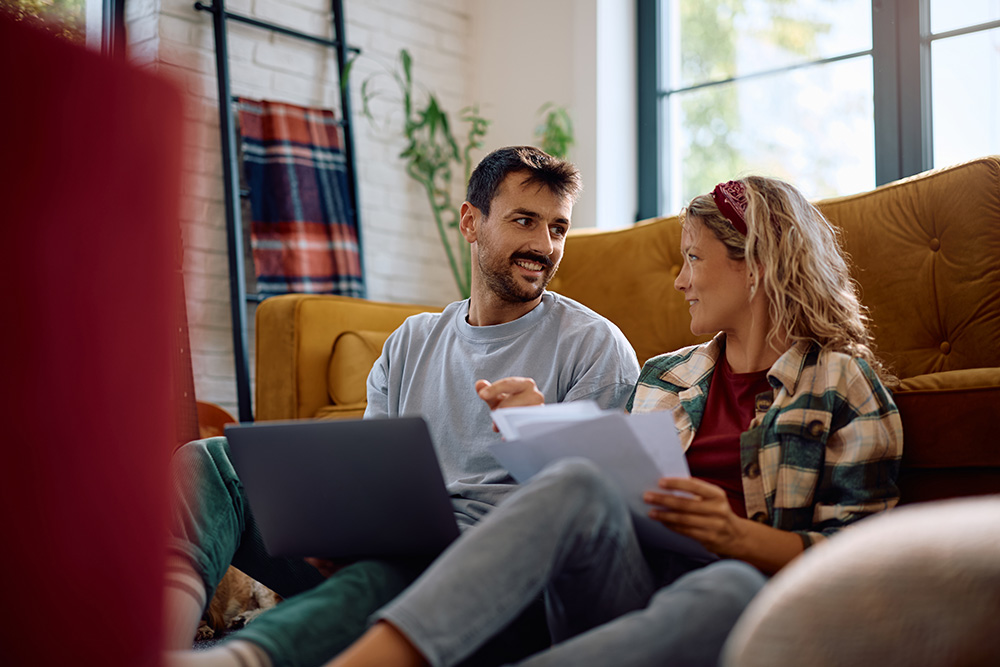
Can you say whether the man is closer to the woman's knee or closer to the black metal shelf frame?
the woman's knee

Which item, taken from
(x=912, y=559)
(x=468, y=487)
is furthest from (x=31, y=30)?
(x=468, y=487)

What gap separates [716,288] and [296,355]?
124 centimetres

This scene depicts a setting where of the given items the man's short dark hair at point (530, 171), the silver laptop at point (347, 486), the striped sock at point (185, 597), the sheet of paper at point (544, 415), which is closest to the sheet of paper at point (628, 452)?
the sheet of paper at point (544, 415)

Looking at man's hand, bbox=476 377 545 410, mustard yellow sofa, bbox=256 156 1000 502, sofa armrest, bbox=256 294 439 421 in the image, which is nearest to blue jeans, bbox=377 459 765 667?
man's hand, bbox=476 377 545 410

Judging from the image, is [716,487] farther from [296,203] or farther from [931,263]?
[296,203]

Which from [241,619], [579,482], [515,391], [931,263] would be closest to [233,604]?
[241,619]

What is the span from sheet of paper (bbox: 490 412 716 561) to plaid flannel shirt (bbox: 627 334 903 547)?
137 millimetres

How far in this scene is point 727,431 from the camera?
1.33 meters

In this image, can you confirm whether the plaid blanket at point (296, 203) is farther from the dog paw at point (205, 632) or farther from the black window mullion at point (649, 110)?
the dog paw at point (205, 632)

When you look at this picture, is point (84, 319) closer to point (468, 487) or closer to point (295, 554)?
point (295, 554)

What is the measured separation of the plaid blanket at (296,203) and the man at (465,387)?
55.5 inches

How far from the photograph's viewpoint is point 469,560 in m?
0.90

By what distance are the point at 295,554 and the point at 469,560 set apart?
1.40 ft

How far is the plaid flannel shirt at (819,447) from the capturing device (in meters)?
1.14
